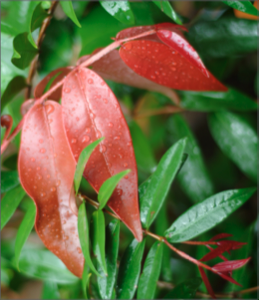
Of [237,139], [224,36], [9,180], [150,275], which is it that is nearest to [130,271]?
[150,275]

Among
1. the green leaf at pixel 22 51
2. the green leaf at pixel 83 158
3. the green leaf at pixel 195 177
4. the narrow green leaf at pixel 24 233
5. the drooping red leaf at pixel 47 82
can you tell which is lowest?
the green leaf at pixel 195 177

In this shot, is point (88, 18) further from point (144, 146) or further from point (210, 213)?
point (210, 213)

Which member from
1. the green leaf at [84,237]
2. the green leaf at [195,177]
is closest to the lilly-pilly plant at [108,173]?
the green leaf at [84,237]

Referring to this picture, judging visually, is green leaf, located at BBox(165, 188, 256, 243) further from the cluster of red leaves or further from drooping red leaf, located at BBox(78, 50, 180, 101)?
drooping red leaf, located at BBox(78, 50, 180, 101)

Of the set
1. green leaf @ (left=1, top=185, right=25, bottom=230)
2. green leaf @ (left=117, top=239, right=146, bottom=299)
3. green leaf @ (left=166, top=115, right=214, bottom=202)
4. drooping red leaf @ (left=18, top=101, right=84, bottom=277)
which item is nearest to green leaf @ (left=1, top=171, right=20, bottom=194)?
green leaf @ (left=1, top=185, right=25, bottom=230)

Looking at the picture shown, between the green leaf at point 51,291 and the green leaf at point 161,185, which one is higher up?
the green leaf at point 161,185

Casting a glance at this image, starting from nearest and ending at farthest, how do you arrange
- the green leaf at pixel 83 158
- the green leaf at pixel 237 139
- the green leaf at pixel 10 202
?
the green leaf at pixel 83 158 < the green leaf at pixel 10 202 < the green leaf at pixel 237 139

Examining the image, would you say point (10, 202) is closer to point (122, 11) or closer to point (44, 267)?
point (44, 267)

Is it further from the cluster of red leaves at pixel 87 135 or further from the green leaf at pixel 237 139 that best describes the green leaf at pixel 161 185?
the green leaf at pixel 237 139
